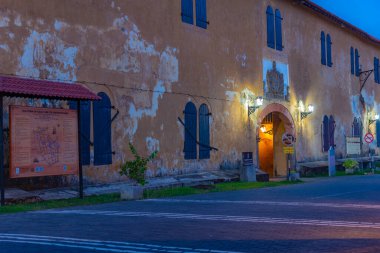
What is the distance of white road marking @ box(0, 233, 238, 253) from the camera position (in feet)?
24.1

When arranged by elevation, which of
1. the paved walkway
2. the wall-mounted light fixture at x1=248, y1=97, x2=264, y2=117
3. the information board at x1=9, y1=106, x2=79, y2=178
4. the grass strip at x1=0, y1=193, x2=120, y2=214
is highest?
the wall-mounted light fixture at x1=248, y1=97, x2=264, y2=117

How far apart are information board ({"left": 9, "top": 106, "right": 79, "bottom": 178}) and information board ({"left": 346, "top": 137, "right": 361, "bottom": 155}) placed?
22791 millimetres

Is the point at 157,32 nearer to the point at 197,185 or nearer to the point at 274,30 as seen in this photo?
the point at 197,185

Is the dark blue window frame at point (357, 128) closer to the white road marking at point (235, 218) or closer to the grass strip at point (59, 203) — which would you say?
the grass strip at point (59, 203)

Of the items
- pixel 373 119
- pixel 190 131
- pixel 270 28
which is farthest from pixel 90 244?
pixel 373 119

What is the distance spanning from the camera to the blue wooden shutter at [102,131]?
16.8 m

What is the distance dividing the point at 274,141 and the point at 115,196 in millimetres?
14264

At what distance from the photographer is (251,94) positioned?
24.5m

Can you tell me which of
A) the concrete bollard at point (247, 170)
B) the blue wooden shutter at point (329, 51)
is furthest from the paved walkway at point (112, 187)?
the blue wooden shutter at point (329, 51)

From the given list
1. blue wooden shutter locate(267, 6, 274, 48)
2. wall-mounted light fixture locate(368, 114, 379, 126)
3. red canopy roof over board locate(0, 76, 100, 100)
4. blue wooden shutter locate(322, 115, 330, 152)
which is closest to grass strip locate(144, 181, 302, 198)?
red canopy roof over board locate(0, 76, 100, 100)

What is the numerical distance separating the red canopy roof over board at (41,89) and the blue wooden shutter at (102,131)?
5.16 ft

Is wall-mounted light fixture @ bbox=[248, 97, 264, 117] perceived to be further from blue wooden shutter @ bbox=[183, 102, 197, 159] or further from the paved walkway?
blue wooden shutter @ bbox=[183, 102, 197, 159]

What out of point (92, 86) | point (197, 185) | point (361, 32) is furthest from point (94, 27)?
point (361, 32)

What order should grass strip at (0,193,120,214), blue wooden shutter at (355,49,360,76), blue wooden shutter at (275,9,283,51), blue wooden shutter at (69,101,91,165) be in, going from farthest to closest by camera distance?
blue wooden shutter at (355,49,360,76) < blue wooden shutter at (275,9,283,51) < blue wooden shutter at (69,101,91,165) < grass strip at (0,193,120,214)
